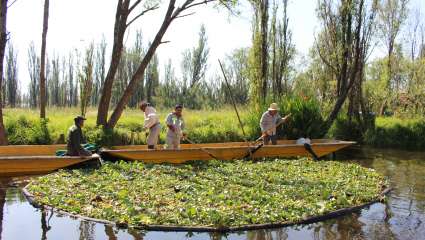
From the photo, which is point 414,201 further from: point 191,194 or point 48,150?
point 48,150

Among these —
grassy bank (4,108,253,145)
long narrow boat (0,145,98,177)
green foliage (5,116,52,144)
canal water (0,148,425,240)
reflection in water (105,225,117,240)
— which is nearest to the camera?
reflection in water (105,225,117,240)

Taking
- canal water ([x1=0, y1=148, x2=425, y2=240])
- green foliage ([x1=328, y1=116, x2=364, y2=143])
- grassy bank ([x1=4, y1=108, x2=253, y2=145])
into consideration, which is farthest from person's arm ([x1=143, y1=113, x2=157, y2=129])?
green foliage ([x1=328, y1=116, x2=364, y2=143])

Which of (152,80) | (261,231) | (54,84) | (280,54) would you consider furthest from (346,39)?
(54,84)

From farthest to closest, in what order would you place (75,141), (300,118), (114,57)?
(300,118) < (114,57) < (75,141)

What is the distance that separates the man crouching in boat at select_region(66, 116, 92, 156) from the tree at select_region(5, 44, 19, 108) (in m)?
33.8

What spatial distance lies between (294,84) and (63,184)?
2881 cm

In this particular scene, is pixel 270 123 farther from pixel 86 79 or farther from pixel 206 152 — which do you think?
pixel 86 79

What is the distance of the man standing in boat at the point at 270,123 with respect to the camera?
1450 cm

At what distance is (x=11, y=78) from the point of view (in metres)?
42.8

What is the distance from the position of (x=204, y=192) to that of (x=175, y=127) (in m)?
4.39

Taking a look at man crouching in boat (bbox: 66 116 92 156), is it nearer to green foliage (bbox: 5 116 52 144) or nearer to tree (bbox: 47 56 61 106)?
green foliage (bbox: 5 116 52 144)

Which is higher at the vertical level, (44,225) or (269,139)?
(269,139)

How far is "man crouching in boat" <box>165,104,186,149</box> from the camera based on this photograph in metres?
12.5

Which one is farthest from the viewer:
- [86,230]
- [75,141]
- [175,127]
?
[175,127]
